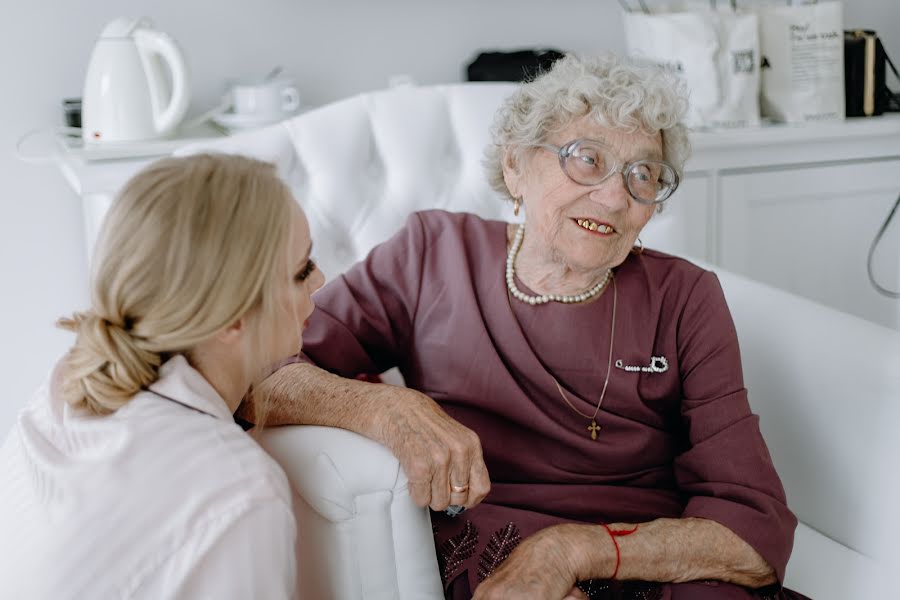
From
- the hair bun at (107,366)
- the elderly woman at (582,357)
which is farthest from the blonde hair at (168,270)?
the elderly woman at (582,357)

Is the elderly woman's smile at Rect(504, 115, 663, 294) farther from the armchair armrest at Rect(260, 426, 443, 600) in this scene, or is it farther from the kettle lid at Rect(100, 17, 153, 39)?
the kettle lid at Rect(100, 17, 153, 39)

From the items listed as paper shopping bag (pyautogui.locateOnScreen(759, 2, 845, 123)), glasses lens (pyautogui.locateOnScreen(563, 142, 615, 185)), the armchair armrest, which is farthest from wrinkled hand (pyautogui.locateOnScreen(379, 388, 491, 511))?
paper shopping bag (pyautogui.locateOnScreen(759, 2, 845, 123))

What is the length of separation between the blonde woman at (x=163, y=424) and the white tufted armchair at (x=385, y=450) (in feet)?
0.50

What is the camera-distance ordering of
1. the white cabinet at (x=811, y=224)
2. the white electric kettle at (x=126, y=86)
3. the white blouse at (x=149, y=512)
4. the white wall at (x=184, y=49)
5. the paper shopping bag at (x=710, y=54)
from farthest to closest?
the white cabinet at (x=811, y=224)
the paper shopping bag at (x=710, y=54)
the white wall at (x=184, y=49)
the white electric kettle at (x=126, y=86)
the white blouse at (x=149, y=512)

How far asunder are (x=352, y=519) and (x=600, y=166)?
2.04ft

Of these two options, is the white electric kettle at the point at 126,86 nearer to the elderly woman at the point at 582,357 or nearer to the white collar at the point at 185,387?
the elderly woman at the point at 582,357

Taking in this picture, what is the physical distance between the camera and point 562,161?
1445mm

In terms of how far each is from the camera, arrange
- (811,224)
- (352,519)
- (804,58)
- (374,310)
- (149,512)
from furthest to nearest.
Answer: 1. (811,224)
2. (804,58)
3. (374,310)
4. (352,519)
5. (149,512)

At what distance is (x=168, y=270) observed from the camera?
966 mm

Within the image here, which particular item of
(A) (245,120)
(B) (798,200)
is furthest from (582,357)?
(B) (798,200)

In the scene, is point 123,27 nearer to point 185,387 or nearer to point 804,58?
point 185,387

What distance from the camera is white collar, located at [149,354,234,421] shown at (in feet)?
3.28

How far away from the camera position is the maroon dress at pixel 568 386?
138cm

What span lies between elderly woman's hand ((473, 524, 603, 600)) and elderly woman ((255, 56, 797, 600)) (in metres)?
0.03
